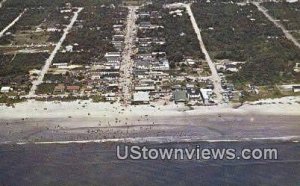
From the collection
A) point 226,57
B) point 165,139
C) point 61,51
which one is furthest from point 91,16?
point 165,139

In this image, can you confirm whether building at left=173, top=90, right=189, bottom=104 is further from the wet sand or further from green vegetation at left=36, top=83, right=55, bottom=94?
green vegetation at left=36, top=83, right=55, bottom=94

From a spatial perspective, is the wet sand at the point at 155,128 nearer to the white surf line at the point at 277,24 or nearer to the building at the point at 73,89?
the building at the point at 73,89

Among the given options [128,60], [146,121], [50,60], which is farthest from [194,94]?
[50,60]

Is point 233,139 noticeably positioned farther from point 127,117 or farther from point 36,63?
point 36,63

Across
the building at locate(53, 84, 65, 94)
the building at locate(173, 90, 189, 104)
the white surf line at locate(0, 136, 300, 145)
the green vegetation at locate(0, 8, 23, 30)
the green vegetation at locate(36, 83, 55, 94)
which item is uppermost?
the white surf line at locate(0, 136, 300, 145)

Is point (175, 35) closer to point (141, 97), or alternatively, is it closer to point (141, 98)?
point (141, 97)

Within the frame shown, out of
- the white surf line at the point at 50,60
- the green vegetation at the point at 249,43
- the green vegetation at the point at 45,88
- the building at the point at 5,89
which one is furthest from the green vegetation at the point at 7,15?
the green vegetation at the point at 249,43

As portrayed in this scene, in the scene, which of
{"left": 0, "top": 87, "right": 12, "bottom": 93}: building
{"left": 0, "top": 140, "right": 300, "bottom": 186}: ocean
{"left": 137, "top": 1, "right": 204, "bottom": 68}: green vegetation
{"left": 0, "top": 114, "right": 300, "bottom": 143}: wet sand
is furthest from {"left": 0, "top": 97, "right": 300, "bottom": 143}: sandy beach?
{"left": 137, "top": 1, "right": 204, "bottom": 68}: green vegetation
